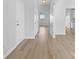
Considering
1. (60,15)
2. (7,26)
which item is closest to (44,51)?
(7,26)

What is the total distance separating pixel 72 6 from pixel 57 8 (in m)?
1.31

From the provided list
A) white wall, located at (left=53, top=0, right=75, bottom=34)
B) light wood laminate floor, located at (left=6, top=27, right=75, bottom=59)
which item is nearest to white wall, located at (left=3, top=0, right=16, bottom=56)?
light wood laminate floor, located at (left=6, top=27, right=75, bottom=59)

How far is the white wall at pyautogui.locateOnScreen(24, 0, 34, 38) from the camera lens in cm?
946

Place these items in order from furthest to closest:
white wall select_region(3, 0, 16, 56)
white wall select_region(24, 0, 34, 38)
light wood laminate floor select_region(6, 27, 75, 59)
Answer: white wall select_region(24, 0, 34, 38)
light wood laminate floor select_region(6, 27, 75, 59)
white wall select_region(3, 0, 16, 56)

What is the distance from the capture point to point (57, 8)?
11773mm

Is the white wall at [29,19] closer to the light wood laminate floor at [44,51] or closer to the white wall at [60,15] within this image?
the light wood laminate floor at [44,51]

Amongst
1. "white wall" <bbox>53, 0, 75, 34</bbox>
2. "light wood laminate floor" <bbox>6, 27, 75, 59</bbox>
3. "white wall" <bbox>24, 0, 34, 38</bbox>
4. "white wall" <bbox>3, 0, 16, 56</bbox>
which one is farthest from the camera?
"white wall" <bbox>53, 0, 75, 34</bbox>

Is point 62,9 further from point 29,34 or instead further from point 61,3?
point 29,34

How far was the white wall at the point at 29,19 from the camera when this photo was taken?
9.46 meters

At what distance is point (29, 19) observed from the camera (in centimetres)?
950

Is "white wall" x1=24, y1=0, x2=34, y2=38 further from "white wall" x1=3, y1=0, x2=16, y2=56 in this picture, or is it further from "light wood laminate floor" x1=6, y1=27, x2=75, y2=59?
"white wall" x1=3, y1=0, x2=16, y2=56

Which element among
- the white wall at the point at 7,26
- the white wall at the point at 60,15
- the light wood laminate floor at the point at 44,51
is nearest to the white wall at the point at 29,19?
the light wood laminate floor at the point at 44,51

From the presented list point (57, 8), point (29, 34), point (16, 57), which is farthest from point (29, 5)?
point (16, 57)
